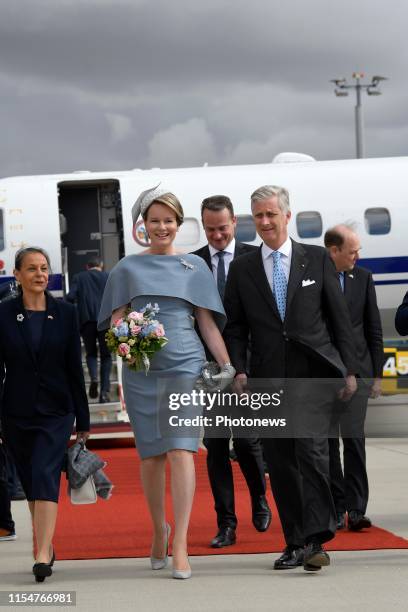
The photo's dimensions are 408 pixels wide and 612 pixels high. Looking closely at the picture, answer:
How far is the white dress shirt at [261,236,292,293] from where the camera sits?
6.30 meters

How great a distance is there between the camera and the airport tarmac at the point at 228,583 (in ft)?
17.7

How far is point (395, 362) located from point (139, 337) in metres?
10.1

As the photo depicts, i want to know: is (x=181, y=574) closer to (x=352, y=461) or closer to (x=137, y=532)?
(x=137, y=532)

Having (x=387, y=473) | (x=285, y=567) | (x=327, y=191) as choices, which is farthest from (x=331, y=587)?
(x=327, y=191)

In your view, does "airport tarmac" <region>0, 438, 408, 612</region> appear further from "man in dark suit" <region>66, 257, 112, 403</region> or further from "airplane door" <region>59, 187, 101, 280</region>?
"airplane door" <region>59, 187, 101, 280</region>

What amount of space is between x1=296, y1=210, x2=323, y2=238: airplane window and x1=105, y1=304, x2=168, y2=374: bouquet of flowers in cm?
1238

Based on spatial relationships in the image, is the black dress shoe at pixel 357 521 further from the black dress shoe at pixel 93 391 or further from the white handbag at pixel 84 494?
the black dress shoe at pixel 93 391

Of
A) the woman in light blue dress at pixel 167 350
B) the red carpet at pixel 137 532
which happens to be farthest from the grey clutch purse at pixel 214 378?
the red carpet at pixel 137 532

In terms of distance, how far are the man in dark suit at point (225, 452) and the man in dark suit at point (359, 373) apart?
52 cm

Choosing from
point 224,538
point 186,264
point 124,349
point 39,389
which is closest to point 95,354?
point 224,538

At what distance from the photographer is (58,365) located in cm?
642

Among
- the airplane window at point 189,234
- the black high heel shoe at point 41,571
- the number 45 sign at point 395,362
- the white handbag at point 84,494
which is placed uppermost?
the airplane window at point 189,234

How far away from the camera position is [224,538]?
699 centimetres

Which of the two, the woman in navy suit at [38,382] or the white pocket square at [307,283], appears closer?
the white pocket square at [307,283]
